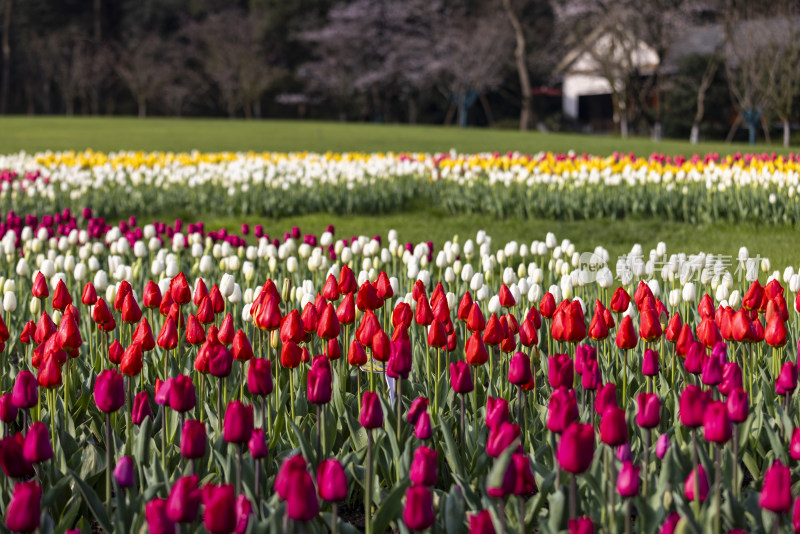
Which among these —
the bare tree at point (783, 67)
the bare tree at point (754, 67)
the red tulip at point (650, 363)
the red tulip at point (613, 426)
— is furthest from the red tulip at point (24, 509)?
the bare tree at point (783, 67)

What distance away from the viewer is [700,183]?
10766mm

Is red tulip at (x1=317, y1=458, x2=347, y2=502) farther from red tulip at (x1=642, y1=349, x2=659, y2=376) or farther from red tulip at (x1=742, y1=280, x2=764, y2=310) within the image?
red tulip at (x1=742, y1=280, x2=764, y2=310)

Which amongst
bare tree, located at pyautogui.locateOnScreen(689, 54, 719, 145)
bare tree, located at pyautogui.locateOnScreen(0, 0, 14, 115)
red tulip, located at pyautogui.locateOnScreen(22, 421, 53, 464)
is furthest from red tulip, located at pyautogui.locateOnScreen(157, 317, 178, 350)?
bare tree, located at pyautogui.locateOnScreen(0, 0, 14, 115)

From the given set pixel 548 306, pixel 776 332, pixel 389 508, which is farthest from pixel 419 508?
pixel 548 306

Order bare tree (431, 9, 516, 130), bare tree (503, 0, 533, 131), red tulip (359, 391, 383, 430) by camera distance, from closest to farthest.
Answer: red tulip (359, 391, 383, 430) → bare tree (503, 0, 533, 131) → bare tree (431, 9, 516, 130)

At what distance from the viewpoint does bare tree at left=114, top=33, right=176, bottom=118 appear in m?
52.4

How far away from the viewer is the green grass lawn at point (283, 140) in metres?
27.1

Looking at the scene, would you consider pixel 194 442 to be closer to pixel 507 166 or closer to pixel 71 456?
pixel 71 456

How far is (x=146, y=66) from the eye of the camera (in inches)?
→ 2080

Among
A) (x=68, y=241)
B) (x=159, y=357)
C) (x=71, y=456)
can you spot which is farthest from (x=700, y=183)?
(x=71, y=456)

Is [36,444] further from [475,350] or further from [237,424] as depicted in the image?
[475,350]

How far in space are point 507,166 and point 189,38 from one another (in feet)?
148

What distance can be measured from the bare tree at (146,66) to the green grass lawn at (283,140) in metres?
13.7

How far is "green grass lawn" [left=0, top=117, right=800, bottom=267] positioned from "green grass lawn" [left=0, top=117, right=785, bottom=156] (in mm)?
31
